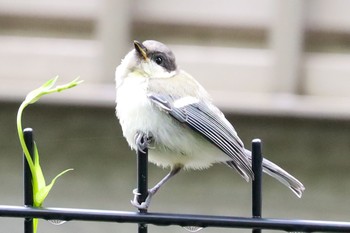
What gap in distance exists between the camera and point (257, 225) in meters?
0.82

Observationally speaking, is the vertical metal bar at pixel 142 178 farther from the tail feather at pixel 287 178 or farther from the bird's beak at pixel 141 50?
the bird's beak at pixel 141 50

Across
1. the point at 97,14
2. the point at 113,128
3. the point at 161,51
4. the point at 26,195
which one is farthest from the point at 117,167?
the point at 26,195

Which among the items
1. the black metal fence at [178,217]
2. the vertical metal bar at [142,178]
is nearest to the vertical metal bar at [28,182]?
the black metal fence at [178,217]

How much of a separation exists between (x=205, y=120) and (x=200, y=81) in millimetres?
2027

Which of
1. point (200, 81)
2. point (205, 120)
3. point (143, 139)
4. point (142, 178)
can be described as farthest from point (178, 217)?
point (200, 81)

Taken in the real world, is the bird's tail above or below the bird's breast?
below

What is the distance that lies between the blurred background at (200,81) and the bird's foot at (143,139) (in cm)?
204

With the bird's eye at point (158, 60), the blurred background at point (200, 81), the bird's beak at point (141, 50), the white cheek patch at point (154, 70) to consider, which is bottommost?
the blurred background at point (200, 81)

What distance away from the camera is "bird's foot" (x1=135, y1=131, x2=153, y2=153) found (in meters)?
1.04

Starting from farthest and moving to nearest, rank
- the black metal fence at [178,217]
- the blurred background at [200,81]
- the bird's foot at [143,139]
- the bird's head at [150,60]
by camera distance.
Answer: the blurred background at [200,81] → the bird's head at [150,60] → the bird's foot at [143,139] → the black metal fence at [178,217]

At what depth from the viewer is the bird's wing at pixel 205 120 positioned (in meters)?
1.13

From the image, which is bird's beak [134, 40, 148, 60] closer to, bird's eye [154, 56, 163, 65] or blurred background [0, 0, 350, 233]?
bird's eye [154, 56, 163, 65]

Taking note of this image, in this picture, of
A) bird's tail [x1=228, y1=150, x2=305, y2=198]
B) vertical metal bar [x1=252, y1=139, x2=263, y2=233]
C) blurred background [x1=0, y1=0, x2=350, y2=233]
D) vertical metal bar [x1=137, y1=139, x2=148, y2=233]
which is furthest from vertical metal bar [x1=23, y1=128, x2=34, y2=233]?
blurred background [x1=0, y1=0, x2=350, y2=233]

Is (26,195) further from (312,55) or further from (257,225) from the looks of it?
(312,55)
